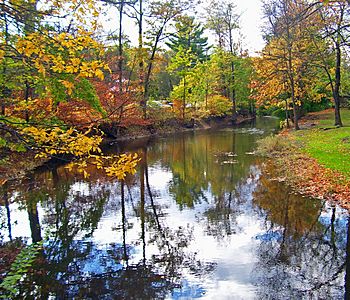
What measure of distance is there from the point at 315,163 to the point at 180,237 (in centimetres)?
675

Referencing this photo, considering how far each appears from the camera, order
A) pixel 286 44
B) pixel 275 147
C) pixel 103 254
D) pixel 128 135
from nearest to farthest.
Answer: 1. pixel 103 254
2. pixel 275 147
3. pixel 286 44
4. pixel 128 135

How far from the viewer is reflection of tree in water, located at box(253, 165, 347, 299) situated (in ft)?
17.0

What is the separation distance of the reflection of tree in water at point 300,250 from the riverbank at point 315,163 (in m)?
0.75

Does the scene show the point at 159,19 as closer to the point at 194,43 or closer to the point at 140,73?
the point at 140,73

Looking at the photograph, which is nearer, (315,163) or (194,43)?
(315,163)

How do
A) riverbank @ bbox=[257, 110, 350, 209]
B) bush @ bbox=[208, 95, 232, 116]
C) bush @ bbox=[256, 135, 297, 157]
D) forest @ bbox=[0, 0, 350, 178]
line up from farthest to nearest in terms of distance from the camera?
bush @ bbox=[208, 95, 232, 116] → bush @ bbox=[256, 135, 297, 157] → riverbank @ bbox=[257, 110, 350, 209] → forest @ bbox=[0, 0, 350, 178]

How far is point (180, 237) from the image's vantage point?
743 centimetres

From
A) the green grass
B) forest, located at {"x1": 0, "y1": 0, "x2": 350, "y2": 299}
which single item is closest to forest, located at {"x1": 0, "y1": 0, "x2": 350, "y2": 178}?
forest, located at {"x1": 0, "y1": 0, "x2": 350, "y2": 299}

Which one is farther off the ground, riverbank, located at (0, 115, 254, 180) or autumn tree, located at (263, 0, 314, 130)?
autumn tree, located at (263, 0, 314, 130)

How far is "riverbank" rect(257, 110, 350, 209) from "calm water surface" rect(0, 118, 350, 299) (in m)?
0.57

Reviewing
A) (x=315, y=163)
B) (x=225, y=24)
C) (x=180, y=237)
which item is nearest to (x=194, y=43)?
(x=225, y=24)

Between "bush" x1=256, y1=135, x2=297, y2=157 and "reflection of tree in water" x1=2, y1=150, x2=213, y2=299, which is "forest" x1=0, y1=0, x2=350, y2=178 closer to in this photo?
"reflection of tree in water" x1=2, y1=150, x2=213, y2=299

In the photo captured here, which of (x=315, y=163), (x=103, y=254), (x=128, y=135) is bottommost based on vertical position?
(x=103, y=254)

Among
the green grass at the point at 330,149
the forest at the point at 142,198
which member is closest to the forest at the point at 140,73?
the forest at the point at 142,198
